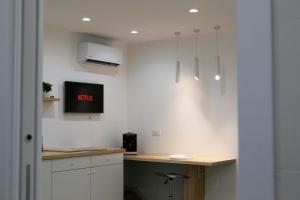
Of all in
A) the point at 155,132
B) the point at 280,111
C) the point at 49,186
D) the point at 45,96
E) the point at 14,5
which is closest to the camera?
the point at 280,111

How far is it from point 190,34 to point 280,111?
4915mm

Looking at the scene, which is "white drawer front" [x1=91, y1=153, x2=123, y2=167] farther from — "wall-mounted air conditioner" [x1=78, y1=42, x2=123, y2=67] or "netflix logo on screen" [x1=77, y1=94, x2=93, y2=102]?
"wall-mounted air conditioner" [x1=78, y1=42, x2=123, y2=67]

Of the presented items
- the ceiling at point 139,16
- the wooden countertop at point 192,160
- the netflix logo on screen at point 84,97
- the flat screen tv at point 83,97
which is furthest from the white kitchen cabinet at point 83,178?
the ceiling at point 139,16

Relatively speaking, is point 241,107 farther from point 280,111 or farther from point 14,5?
point 14,5

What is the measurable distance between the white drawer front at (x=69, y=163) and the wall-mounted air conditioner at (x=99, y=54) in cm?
151

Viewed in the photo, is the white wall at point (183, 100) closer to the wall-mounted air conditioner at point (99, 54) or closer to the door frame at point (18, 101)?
the wall-mounted air conditioner at point (99, 54)

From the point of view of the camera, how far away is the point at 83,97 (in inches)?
213

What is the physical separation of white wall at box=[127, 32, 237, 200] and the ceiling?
1.27 ft

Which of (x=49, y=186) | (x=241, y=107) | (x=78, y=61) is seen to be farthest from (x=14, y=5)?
→ (x=78, y=61)

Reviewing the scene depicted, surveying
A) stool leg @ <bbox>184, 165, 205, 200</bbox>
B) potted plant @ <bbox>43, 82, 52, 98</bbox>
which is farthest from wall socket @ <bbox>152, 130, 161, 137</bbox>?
potted plant @ <bbox>43, 82, 52, 98</bbox>

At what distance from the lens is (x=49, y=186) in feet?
13.9

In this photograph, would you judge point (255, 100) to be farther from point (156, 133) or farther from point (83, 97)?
point (156, 133)

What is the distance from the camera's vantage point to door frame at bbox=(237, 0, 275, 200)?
2.56 feet

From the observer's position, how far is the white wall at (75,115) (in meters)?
5.07
